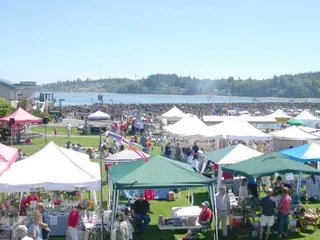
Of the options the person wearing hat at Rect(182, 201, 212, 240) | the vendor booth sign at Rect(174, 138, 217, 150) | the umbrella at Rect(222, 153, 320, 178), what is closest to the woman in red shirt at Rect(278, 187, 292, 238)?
the umbrella at Rect(222, 153, 320, 178)

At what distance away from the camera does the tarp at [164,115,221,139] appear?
75.6 feet

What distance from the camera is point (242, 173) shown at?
43.6 feet

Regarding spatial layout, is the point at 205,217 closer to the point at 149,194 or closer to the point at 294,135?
the point at 149,194

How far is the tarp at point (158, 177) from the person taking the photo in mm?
10789

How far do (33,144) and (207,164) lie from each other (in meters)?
14.0

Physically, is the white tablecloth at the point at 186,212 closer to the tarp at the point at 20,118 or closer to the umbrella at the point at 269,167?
the umbrella at the point at 269,167

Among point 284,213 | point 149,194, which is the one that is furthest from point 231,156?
point 284,213

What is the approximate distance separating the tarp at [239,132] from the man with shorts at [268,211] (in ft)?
34.9

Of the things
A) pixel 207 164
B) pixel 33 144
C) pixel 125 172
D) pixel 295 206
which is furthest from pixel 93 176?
pixel 33 144

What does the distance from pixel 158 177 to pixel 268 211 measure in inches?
115

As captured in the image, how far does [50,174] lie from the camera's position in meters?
11.5

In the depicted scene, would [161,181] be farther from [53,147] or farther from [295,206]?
[295,206]

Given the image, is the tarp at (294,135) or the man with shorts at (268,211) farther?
the tarp at (294,135)

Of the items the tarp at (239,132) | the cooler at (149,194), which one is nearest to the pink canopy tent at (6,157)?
the cooler at (149,194)
